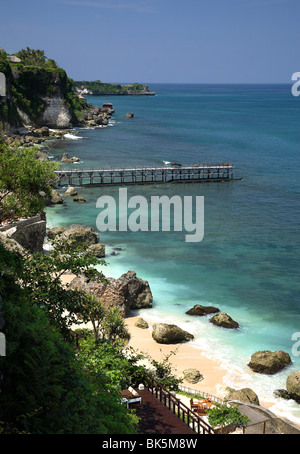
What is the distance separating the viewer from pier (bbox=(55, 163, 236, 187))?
210 feet

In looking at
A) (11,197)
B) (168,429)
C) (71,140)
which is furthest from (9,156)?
(71,140)

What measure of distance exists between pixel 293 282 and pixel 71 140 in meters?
74.4

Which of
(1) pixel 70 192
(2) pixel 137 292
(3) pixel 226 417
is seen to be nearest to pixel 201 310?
(2) pixel 137 292

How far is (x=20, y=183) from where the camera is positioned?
26.7m

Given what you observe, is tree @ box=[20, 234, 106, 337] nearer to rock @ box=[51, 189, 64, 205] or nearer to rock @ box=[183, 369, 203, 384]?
rock @ box=[183, 369, 203, 384]

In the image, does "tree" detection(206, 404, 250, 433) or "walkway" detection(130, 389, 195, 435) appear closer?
"walkway" detection(130, 389, 195, 435)

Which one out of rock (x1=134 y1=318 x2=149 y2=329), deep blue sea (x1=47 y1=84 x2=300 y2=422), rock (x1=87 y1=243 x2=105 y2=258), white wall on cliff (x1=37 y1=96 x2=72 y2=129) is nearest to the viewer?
deep blue sea (x1=47 y1=84 x2=300 y2=422)

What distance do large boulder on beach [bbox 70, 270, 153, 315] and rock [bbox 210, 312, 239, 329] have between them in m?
4.36

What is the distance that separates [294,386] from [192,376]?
15.0 feet

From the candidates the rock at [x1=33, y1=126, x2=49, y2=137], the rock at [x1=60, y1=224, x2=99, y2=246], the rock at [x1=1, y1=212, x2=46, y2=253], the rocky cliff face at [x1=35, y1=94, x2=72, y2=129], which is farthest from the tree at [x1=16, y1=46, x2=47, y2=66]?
the rock at [x1=1, y1=212, x2=46, y2=253]

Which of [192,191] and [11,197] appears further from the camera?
[192,191]

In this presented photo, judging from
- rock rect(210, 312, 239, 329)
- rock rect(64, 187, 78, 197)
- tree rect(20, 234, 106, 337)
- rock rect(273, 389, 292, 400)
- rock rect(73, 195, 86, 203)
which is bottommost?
rock rect(273, 389, 292, 400)
